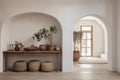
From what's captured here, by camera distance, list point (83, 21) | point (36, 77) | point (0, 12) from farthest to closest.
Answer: point (83, 21) < point (0, 12) < point (36, 77)

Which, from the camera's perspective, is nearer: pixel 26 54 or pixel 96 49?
pixel 26 54

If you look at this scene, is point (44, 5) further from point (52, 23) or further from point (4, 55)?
point (4, 55)

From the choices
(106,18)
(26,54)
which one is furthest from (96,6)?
(26,54)

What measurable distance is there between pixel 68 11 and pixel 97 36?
6.52 meters

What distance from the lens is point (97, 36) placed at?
571 inches

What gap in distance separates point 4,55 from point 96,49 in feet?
25.9

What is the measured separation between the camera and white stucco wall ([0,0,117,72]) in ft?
27.8

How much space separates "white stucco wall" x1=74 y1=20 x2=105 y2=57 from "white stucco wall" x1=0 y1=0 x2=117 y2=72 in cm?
584

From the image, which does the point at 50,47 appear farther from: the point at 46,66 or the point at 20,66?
the point at 20,66

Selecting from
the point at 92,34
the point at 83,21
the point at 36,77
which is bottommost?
the point at 36,77

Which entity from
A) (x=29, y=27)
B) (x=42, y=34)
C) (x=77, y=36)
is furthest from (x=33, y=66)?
(x=77, y=36)

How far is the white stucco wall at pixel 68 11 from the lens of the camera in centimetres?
847

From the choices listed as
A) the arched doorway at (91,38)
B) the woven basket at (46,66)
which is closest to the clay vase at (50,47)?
the woven basket at (46,66)

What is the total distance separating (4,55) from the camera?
8.54 meters
